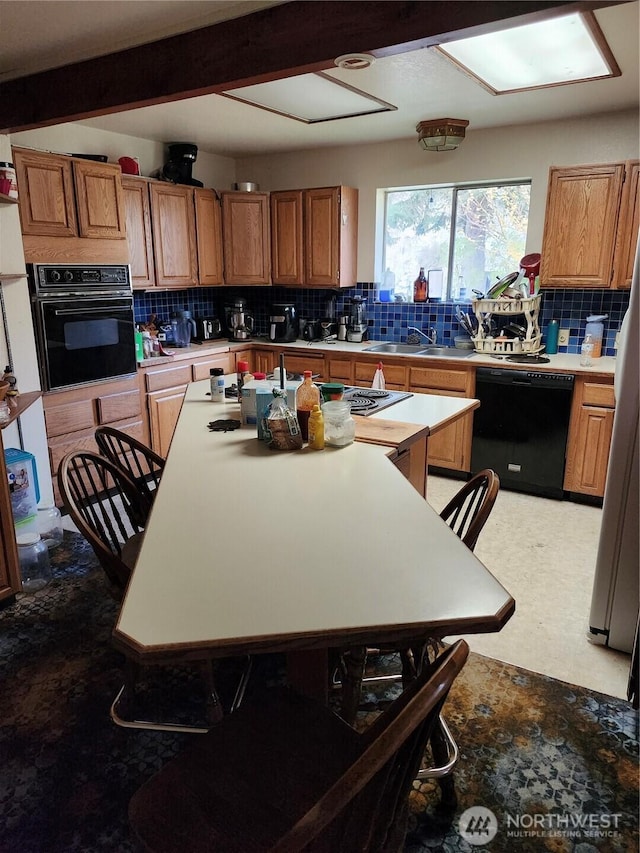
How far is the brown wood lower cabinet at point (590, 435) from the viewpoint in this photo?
3.65 metres

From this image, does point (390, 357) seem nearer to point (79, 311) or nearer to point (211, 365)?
point (211, 365)

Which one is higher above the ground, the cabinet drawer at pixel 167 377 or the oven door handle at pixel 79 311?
the oven door handle at pixel 79 311

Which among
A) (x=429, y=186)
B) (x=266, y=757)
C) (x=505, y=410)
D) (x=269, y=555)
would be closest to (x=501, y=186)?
(x=429, y=186)

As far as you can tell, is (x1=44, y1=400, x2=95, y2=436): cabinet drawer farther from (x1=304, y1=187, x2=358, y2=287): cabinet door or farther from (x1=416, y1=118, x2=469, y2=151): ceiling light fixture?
(x1=416, y1=118, x2=469, y2=151): ceiling light fixture

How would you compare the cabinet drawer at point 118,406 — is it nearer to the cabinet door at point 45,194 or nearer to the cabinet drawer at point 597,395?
the cabinet door at point 45,194

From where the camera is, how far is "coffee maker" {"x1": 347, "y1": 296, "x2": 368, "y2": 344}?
5008 mm

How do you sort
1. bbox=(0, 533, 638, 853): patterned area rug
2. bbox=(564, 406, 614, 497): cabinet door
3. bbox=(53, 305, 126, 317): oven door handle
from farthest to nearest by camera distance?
bbox=(564, 406, 614, 497): cabinet door
bbox=(53, 305, 126, 317): oven door handle
bbox=(0, 533, 638, 853): patterned area rug

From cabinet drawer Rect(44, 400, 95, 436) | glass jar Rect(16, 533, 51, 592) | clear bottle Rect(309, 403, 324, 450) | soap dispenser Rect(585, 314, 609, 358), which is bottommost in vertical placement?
glass jar Rect(16, 533, 51, 592)

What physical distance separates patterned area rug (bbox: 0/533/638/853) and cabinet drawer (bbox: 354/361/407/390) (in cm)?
239

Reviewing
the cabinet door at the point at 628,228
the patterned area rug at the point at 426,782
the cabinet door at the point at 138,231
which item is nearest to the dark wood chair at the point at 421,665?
the patterned area rug at the point at 426,782

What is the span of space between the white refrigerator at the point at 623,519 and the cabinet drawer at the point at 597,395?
145 centimetres

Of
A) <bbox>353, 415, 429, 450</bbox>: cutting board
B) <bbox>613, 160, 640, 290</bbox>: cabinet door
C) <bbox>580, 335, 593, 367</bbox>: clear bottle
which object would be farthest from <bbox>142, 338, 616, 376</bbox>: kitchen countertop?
<bbox>353, 415, 429, 450</bbox>: cutting board

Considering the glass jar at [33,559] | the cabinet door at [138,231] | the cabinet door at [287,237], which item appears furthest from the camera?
the cabinet door at [287,237]

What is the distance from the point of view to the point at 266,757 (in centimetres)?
121
